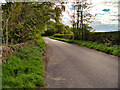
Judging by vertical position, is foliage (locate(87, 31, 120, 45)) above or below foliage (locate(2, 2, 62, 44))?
→ below

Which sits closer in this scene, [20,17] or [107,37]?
[20,17]

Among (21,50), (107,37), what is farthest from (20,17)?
(107,37)

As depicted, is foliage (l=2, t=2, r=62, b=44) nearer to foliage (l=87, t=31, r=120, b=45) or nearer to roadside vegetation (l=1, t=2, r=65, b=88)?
roadside vegetation (l=1, t=2, r=65, b=88)

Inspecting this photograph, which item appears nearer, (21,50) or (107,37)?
(21,50)

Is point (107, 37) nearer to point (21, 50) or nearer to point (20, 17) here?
point (20, 17)

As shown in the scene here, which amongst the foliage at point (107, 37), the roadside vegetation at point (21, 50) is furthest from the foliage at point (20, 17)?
the foliage at point (107, 37)

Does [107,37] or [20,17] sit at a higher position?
[20,17]

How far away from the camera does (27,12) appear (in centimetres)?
1060

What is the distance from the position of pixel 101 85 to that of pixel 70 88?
4.08ft

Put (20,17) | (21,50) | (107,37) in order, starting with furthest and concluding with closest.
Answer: (107,37) < (20,17) < (21,50)

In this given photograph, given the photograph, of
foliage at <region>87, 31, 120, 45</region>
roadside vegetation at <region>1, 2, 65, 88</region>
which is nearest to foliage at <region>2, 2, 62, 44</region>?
roadside vegetation at <region>1, 2, 65, 88</region>

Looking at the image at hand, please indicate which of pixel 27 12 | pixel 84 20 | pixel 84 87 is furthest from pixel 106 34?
pixel 84 87

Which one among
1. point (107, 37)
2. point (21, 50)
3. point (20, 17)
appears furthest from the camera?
point (107, 37)

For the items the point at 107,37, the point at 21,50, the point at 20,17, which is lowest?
the point at 21,50
